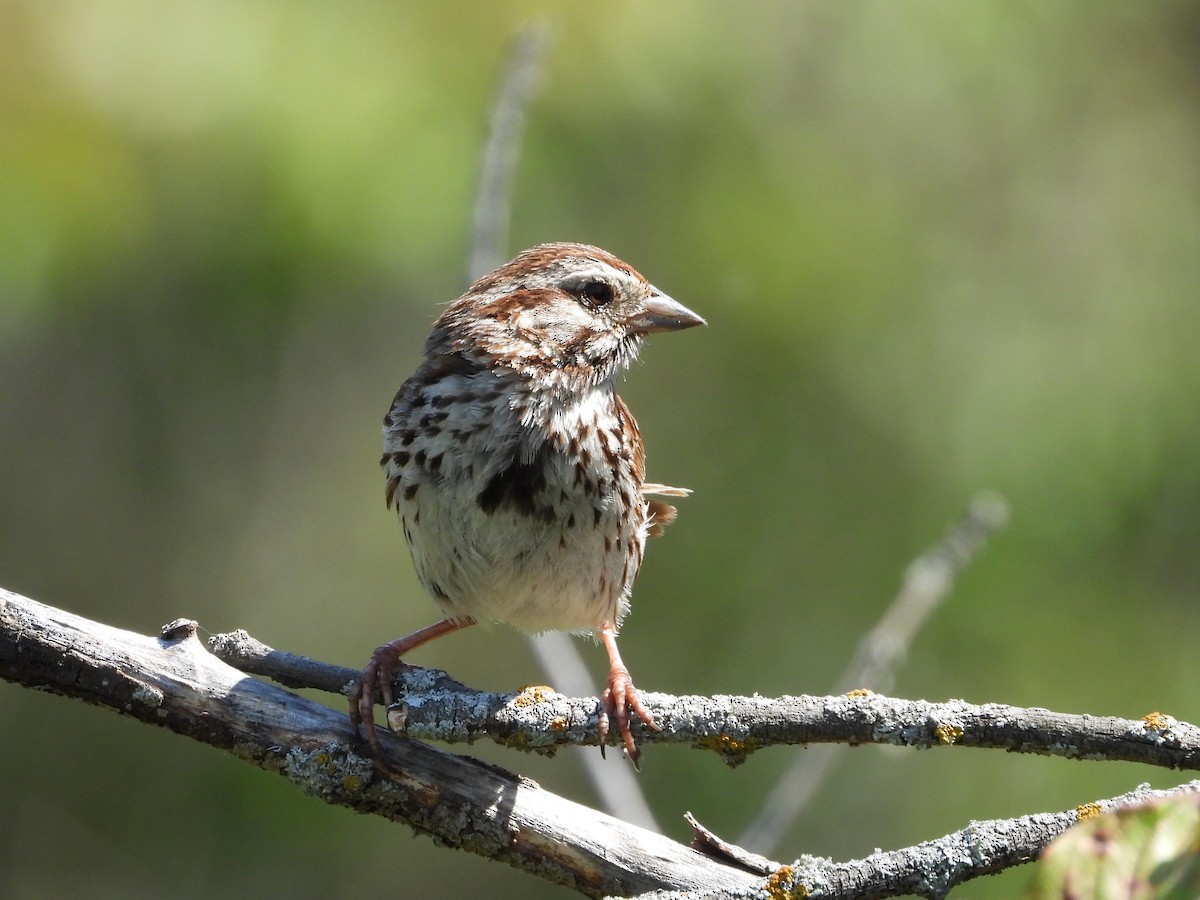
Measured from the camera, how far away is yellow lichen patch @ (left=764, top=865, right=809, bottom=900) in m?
2.60

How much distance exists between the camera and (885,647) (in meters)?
4.35

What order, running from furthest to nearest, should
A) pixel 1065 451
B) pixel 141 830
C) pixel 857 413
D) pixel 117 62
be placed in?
1. pixel 141 830
2. pixel 857 413
3. pixel 1065 451
4. pixel 117 62

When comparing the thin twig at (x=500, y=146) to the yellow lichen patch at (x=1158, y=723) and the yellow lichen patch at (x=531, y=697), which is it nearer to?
the yellow lichen patch at (x=531, y=697)

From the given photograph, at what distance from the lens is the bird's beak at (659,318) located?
14.3ft

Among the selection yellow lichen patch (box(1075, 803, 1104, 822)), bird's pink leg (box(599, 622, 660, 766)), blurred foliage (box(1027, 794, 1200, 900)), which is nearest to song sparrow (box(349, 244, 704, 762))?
bird's pink leg (box(599, 622, 660, 766))

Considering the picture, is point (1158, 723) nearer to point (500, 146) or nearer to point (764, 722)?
point (764, 722)

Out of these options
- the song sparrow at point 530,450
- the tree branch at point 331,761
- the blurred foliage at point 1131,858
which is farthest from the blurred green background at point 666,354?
the blurred foliage at point 1131,858

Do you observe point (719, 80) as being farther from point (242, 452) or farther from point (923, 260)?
point (242, 452)

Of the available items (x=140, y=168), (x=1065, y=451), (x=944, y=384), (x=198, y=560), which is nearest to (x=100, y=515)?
(x=198, y=560)

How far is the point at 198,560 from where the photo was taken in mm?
7848

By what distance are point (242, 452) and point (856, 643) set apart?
3984 mm

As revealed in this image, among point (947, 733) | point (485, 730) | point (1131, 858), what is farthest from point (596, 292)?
point (1131, 858)

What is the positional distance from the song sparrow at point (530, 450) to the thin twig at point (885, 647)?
81 centimetres

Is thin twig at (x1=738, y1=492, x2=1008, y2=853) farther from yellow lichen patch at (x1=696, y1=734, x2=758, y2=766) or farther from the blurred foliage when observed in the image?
the blurred foliage
